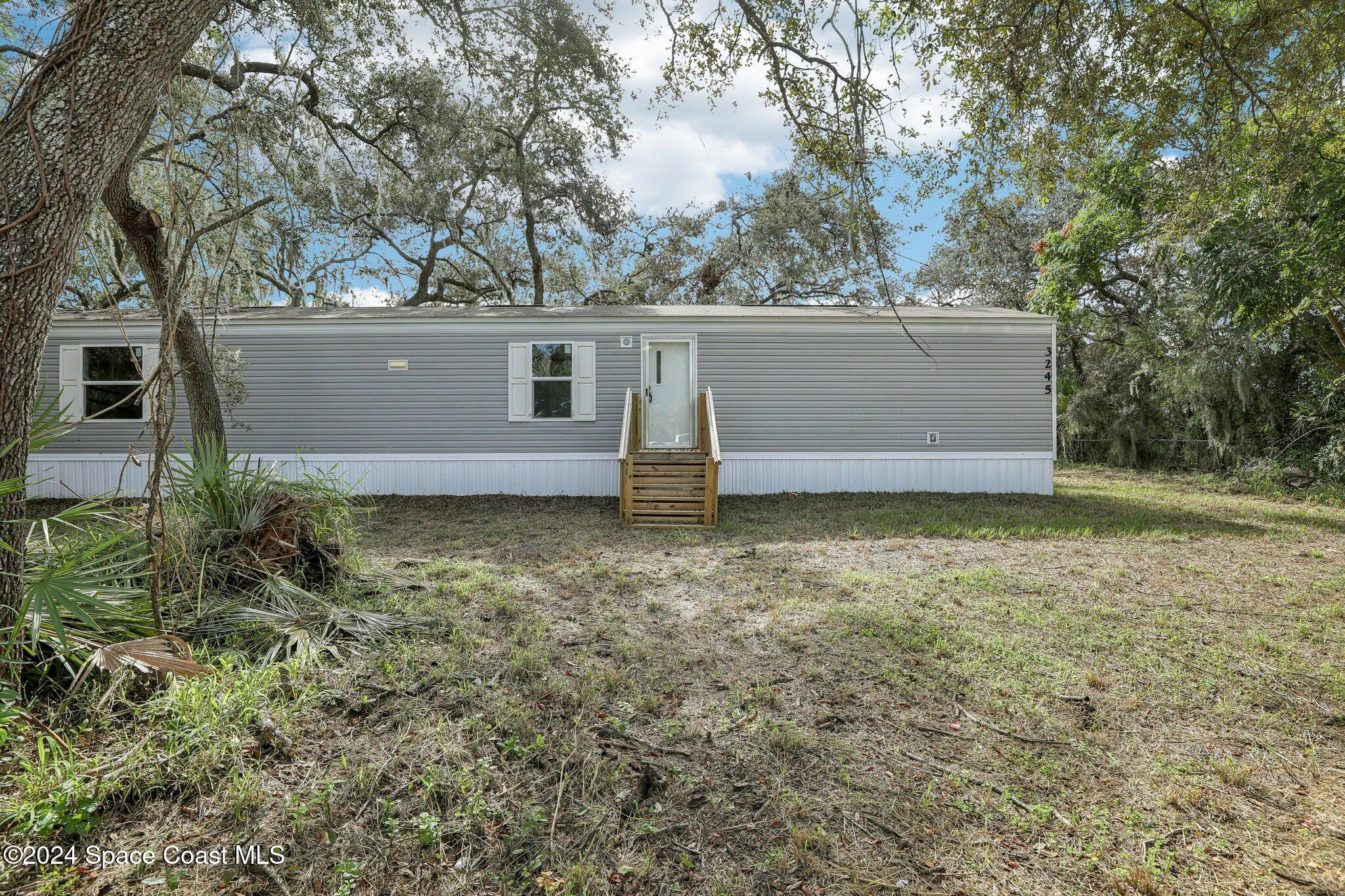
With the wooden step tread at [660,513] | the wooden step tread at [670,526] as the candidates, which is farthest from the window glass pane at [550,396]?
the wooden step tread at [670,526]

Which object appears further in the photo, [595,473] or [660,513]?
[595,473]

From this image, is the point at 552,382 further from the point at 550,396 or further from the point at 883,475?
the point at 883,475

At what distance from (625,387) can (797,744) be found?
7.86 m

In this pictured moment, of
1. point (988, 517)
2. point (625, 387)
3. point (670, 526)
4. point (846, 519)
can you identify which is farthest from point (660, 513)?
point (988, 517)

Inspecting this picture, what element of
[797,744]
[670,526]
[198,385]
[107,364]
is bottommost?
[797,744]

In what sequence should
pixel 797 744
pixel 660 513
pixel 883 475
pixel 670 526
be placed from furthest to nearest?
pixel 883 475, pixel 660 513, pixel 670 526, pixel 797 744

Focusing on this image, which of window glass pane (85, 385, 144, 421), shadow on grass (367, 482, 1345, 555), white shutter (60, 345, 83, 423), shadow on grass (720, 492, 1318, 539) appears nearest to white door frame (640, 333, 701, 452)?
shadow on grass (367, 482, 1345, 555)

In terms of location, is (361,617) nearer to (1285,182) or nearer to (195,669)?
(195,669)

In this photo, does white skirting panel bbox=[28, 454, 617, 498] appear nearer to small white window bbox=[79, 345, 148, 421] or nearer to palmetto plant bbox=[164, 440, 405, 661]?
small white window bbox=[79, 345, 148, 421]

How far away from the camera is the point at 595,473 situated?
403 inches

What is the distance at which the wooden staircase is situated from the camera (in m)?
8.17

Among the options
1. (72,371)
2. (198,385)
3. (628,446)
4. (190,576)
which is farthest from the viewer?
(72,371)

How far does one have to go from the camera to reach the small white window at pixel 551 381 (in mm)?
10094

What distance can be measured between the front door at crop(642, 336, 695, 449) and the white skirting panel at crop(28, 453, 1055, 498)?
0.82m
